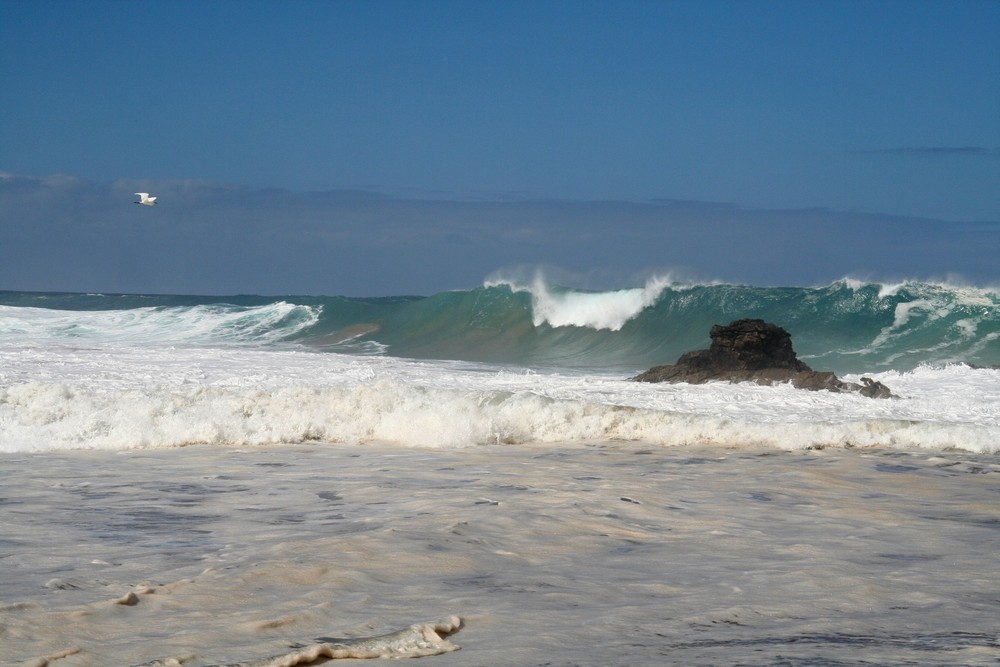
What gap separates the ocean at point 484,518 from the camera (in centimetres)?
340

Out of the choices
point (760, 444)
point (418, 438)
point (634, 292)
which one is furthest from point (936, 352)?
point (418, 438)

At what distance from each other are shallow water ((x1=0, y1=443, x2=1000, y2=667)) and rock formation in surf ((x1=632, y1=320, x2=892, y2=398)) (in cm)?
490

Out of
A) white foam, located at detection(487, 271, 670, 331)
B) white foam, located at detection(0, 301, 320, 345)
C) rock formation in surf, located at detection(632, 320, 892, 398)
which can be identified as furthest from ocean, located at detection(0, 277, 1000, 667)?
white foam, located at detection(0, 301, 320, 345)

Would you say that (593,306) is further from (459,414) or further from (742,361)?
(459,414)

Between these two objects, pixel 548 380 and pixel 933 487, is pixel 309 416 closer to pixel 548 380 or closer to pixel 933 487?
pixel 548 380

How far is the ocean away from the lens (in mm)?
3396

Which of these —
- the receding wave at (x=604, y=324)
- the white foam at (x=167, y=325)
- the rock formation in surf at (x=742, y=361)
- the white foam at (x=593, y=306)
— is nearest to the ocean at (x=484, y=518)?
the rock formation in surf at (x=742, y=361)

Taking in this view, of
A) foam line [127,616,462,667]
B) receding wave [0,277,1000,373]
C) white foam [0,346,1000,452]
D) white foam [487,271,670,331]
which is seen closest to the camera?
foam line [127,616,462,667]

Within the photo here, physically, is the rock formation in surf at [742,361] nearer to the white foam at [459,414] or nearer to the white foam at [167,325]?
the white foam at [459,414]

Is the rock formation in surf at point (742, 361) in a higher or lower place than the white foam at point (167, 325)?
lower

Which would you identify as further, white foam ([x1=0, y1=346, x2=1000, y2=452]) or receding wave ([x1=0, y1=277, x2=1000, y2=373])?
receding wave ([x1=0, y1=277, x2=1000, y2=373])

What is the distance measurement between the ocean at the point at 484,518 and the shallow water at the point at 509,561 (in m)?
0.02

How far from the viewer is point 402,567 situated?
14.2 ft

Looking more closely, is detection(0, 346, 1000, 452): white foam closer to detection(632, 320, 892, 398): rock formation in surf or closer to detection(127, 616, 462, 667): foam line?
detection(632, 320, 892, 398): rock formation in surf
